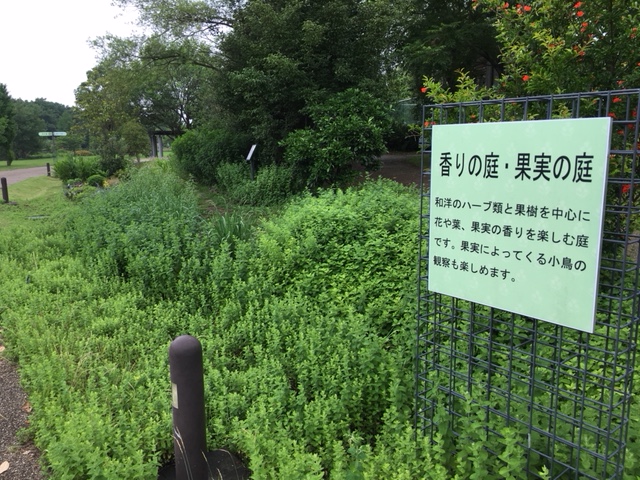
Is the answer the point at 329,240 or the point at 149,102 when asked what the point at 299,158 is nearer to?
the point at 329,240

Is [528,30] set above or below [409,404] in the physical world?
above

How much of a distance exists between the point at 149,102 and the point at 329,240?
43.3m

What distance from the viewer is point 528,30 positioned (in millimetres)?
4957

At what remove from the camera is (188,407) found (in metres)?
2.52

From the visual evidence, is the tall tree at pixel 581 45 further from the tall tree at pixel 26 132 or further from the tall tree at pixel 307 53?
the tall tree at pixel 26 132

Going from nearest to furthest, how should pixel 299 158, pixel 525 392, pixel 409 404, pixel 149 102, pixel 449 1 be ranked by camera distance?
1. pixel 525 392
2. pixel 409 404
3. pixel 299 158
4. pixel 449 1
5. pixel 149 102

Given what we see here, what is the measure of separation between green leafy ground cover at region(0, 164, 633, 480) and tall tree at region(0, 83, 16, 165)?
4192 cm

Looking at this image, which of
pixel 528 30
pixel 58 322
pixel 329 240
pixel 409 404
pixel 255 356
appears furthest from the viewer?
pixel 329 240

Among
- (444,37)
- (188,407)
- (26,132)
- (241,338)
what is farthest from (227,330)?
(26,132)

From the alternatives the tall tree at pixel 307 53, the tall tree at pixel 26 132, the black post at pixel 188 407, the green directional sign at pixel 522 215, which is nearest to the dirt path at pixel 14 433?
the black post at pixel 188 407

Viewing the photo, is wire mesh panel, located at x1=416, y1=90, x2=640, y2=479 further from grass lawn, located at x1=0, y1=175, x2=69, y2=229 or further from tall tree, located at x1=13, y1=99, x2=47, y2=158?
tall tree, located at x1=13, y1=99, x2=47, y2=158

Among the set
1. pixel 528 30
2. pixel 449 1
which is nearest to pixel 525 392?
pixel 528 30

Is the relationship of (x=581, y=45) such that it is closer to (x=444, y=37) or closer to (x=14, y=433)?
(x=14, y=433)

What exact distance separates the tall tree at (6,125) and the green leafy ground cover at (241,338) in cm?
4192
